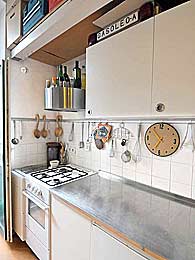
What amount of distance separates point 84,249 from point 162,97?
38.7 inches

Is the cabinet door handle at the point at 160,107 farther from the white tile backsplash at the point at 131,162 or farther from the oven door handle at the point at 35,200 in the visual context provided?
the oven door handle at the point at 35,200

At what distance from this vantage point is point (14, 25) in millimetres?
1747

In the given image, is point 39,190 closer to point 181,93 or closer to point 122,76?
point 122,76

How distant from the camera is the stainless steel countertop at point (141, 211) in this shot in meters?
0.79

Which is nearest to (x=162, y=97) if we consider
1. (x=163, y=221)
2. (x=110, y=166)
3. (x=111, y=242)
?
(x=163, y=221)

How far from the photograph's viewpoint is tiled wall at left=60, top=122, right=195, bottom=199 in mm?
1198

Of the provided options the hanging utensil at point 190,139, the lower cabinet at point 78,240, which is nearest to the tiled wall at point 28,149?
the lower cabinet at point 78,240

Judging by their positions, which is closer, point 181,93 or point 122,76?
point 181,93

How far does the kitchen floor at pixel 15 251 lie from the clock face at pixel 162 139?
4.95 ft

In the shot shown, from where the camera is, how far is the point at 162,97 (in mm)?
885

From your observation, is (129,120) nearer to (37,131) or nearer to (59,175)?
(59,175)

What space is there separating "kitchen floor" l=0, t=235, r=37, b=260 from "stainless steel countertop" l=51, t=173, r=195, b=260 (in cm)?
92

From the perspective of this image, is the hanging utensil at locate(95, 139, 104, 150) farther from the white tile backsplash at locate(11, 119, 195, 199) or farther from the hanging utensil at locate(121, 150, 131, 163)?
the hanging utensil at locate(121, 150, 131, 163)

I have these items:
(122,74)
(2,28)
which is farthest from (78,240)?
(2,28)
